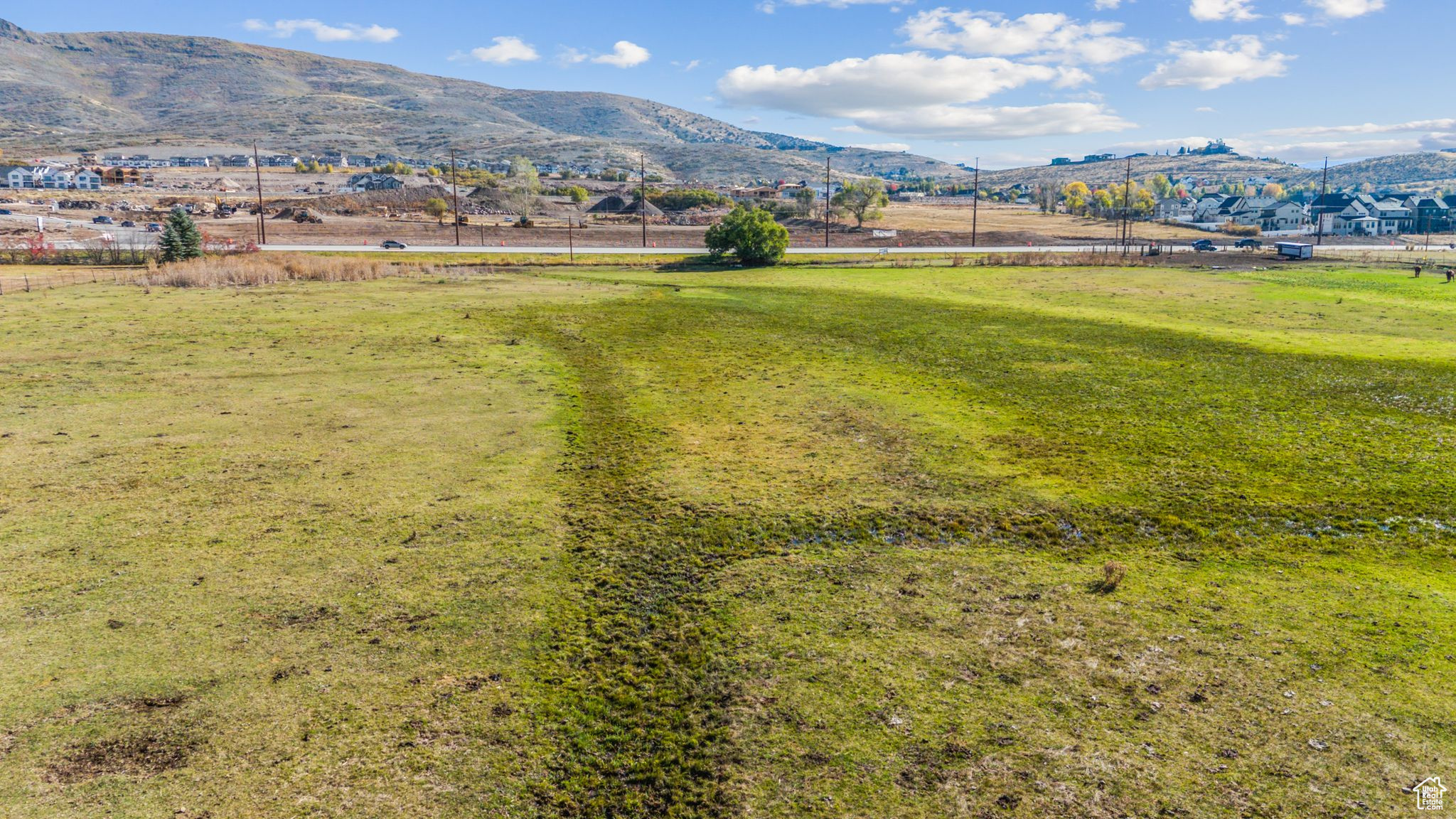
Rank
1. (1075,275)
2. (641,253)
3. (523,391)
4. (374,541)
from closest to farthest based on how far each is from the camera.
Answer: (374,541)
(523,391)
(1075,275)
(641,253)

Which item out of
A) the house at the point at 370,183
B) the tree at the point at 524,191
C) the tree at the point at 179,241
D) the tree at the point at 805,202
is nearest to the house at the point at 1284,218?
the tree at the point at 805,202

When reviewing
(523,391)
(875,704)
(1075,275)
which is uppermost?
(1075,275)

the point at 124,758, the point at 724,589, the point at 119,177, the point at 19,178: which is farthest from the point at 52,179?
the point at 724,589

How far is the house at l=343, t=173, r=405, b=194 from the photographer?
534ft

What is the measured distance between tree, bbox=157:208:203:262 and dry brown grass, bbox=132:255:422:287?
6.40 ft

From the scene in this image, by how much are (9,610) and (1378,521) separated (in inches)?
947

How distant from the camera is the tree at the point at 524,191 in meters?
135

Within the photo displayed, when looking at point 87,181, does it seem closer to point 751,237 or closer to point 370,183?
point 370,183

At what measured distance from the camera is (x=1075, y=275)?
60344mm

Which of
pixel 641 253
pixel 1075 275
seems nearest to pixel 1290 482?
pixel 1075 275

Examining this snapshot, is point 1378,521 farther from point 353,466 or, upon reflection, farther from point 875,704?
point 353,466

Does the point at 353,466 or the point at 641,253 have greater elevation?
the point at 641,253

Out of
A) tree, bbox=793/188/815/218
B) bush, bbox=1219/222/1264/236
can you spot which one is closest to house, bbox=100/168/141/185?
tree, bbox=793/188/815/218

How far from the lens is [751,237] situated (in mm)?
68375
